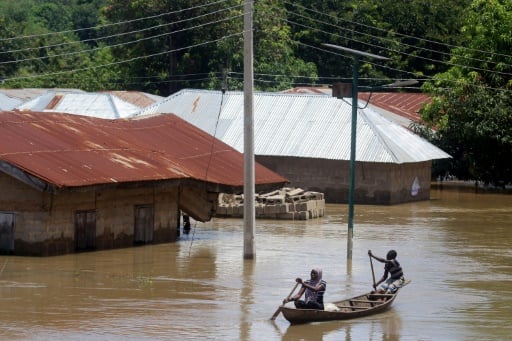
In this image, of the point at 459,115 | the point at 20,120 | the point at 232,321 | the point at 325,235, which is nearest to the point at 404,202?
the point at 459,115

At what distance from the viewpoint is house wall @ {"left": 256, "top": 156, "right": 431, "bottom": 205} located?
4881cm

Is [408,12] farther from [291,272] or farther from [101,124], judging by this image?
[291,272]

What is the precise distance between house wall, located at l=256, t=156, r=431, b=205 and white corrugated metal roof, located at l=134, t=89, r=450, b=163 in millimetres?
458

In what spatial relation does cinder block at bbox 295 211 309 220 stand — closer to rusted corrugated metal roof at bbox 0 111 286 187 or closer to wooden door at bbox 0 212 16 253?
rusted corrugated metal roof at bbox 0 111 286 187

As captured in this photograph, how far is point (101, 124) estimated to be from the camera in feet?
121

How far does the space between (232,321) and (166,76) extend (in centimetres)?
5540

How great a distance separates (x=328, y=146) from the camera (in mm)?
49281

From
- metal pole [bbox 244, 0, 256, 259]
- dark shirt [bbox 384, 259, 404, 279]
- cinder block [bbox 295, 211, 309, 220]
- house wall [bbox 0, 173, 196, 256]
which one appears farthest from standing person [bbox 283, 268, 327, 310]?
cinder block [bbox 295, 211, 309, 220]

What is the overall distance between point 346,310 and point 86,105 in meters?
40.7

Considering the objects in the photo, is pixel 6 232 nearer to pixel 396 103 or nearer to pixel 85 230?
pixel 85 230

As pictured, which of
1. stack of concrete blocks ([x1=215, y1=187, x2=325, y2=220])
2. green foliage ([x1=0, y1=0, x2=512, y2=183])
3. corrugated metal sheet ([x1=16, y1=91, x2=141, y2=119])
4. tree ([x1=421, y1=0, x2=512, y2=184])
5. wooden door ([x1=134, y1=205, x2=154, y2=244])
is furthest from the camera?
corrugated metal sheet ([x1=16, y1=91, x2=141, y2=119])

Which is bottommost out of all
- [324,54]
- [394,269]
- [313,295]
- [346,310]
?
[346,310]

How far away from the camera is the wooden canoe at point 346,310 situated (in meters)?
21.7

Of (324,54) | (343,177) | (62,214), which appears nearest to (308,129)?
(343,177)
